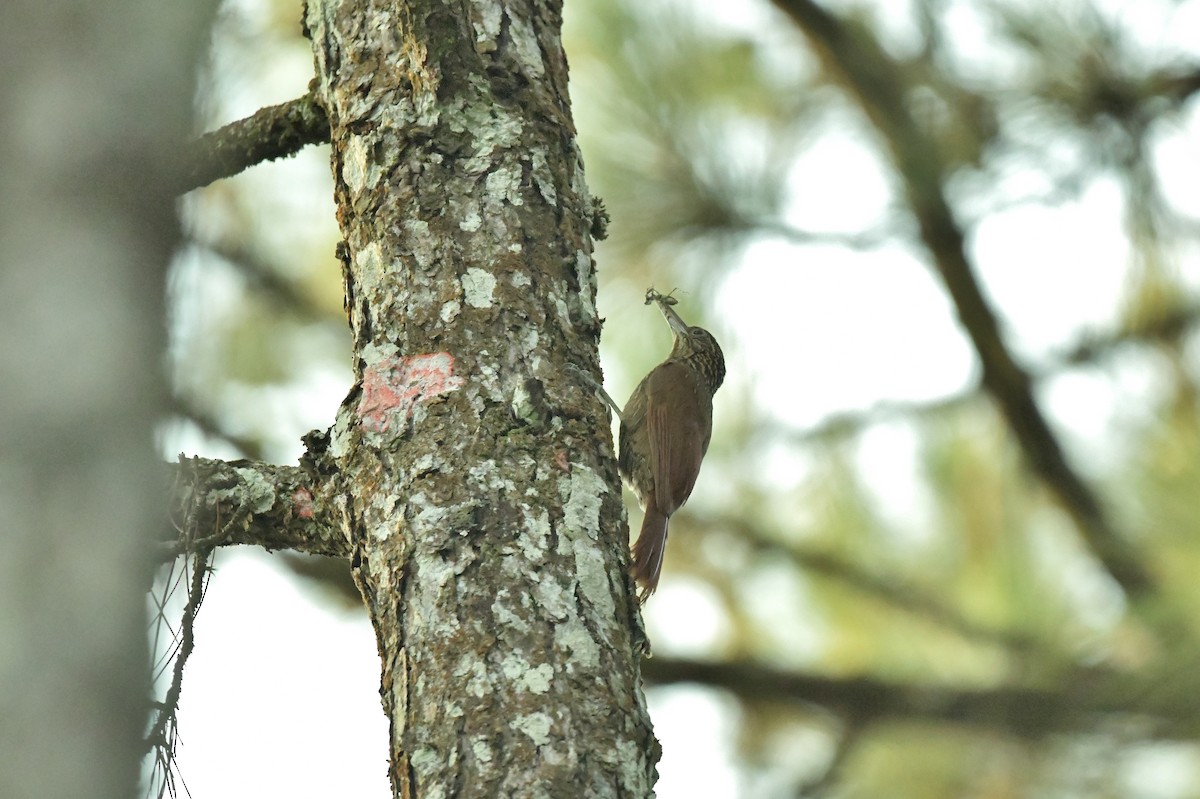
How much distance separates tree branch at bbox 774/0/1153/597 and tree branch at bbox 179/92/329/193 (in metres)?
1.60

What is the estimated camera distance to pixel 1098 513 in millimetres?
3244

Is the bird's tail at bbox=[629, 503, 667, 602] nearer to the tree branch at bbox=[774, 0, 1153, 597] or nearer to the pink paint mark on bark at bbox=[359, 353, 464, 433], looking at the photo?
the tree branch at bbox=[774, 0, 1153, 597]

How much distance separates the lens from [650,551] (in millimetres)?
3414

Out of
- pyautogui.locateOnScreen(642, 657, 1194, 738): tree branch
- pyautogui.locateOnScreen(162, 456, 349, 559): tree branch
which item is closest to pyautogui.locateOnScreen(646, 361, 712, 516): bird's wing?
pyautogui.locateOnScreen(642, 657, 1194, 738): tree branch

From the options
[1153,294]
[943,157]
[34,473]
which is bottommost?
[34,473]

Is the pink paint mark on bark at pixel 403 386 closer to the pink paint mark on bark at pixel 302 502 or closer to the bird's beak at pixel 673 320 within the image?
the pink paint mark on bark at pixel 302 502

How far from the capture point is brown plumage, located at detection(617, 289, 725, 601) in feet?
11.4

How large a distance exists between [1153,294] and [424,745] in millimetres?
2422

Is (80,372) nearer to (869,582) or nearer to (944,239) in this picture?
(944,239)

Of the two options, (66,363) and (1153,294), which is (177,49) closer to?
(66,363)

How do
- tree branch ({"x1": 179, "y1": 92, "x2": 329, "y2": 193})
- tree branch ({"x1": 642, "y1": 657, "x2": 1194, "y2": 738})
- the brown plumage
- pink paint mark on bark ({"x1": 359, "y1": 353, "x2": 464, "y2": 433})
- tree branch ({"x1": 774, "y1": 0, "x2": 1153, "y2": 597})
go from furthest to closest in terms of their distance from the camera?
the brown plumage
tree branch ({"x1": 774, "y1": 0, "x2": 1153, "y2": 597})
tree branch ({"x1": 642, "y1": 657, "x2": 1194, "y2": 738})
tree branch ({"x1": 179, "y1": 92, "x2": 329, "y2": 193})
pink paint mark on bark ({"x1": 359, "y1": 353, "x2": 464, "y2": 433})

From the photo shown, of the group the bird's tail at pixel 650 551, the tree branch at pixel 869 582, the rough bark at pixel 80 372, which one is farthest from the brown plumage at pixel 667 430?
the rough bark at pixel 80 372

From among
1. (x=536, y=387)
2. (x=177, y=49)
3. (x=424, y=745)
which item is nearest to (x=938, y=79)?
(x=536, y=387)

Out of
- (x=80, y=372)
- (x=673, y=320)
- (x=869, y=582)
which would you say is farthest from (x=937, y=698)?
(x=80, y=372)
